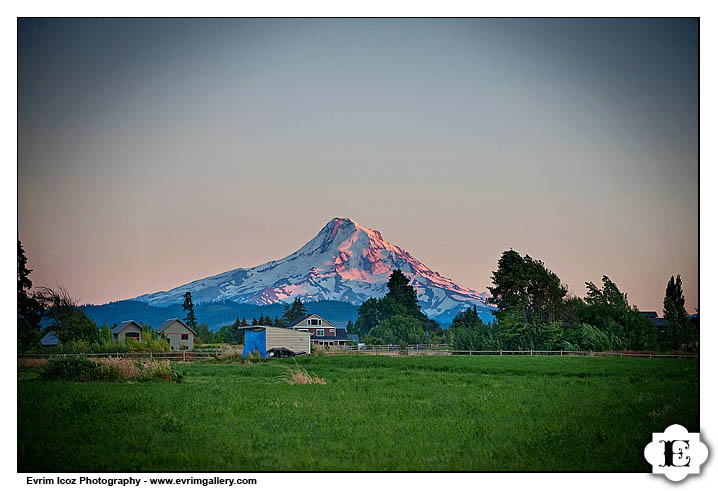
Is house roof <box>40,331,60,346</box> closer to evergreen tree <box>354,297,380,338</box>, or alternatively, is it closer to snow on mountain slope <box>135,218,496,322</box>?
evergreen tree <box>354,297,380,338</box>

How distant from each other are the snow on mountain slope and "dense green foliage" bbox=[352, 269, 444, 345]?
6.20 meters

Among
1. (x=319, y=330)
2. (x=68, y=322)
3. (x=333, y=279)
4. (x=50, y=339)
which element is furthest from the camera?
(x=333, y=279)

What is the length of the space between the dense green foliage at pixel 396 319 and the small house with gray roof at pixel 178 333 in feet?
35.9

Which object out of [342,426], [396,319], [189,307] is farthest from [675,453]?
[189,307]

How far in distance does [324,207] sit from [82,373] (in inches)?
375

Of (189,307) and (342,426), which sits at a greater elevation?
(189,307)

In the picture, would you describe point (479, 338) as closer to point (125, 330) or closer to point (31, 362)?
point (125, 330)

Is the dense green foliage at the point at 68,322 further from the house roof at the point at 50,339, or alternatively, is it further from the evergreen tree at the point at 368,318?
the evergreen tree at the point at 368,318

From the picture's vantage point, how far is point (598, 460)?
7547mm

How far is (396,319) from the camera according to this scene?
45.6 metres

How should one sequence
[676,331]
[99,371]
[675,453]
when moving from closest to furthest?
[675,453] < [99,371] < [676,331]

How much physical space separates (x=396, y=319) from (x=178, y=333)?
13920mm

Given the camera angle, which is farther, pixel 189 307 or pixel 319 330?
pixel 189 307
